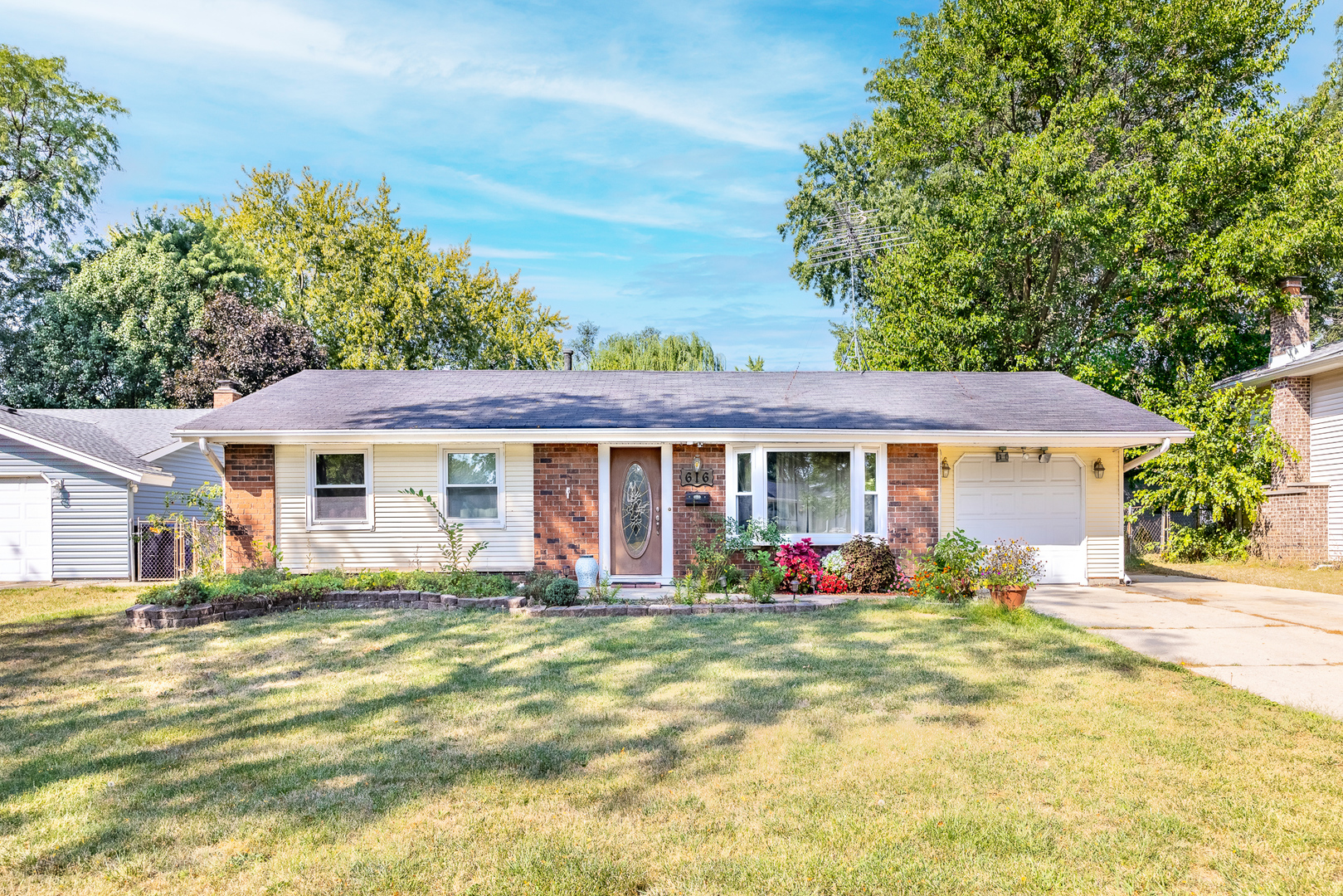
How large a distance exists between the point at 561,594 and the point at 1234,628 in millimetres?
7816

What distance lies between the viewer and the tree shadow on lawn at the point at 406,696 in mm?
4535

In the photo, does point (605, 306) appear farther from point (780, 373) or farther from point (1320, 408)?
point (1320, 408)

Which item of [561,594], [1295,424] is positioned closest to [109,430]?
[561,594]

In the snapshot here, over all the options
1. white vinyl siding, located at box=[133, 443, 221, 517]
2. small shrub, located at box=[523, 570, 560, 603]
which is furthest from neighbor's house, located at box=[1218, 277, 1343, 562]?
white vinyl siding, located at box=[133, 443, 221, 517]

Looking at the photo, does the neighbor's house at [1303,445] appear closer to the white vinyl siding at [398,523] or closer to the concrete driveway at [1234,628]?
the concrete driveway at [1234,628]

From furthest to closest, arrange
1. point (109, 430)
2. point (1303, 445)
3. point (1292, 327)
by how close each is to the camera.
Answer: point (109, 430), point (1292, 327), point (1303, 445)

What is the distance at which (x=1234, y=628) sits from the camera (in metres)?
9.16

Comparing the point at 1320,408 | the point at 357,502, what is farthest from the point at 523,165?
the point at 1320,408

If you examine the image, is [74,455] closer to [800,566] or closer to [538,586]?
[538,586]

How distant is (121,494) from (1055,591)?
645 inches

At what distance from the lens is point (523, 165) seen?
2030cm

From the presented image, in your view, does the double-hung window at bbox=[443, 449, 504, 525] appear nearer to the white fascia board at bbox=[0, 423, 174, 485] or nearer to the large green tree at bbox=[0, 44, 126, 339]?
the white fascia board at bbox=[0, 423, 174, 485]

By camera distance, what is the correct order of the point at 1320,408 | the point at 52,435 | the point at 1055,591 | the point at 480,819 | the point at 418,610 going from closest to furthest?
Result: the point at 480,819 < the point at 418,610 < the point at 1055,591 < the point at 52,435 < the point at 1320,408

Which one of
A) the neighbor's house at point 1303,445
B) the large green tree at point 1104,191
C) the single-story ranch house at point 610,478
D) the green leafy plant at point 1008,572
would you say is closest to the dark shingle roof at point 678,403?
the single-story ranch house at point 610,478
